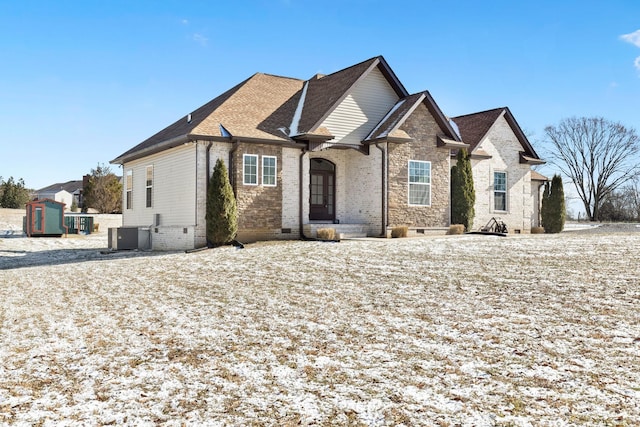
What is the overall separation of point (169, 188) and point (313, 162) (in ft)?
18.6

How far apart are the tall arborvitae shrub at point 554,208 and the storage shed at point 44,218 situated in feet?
88.0

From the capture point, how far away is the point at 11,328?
25.4 ft

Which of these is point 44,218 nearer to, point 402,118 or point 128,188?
point 128,188

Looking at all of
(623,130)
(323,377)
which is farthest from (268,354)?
(623,130)

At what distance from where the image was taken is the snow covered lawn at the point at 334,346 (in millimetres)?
4636

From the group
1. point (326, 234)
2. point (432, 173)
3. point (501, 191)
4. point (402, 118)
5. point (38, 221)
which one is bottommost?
point (326, 234)

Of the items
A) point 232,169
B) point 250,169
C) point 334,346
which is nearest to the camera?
point 334,346

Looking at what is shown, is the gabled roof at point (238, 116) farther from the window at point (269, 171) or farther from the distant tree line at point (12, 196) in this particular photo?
the distant tree line at point (12, 196)

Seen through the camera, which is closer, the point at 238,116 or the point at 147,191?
the point at 238,116

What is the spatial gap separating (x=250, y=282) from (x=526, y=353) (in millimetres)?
6322

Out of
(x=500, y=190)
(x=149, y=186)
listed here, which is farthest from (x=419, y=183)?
(x=149, y=186)

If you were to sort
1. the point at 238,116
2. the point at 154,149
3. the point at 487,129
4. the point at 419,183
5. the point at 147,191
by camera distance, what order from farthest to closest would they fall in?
the point at 487,129 → the point at 147,191 → the point at 154,149 → the point at 419,183 → the point at 238,116

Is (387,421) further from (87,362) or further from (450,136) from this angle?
(450,136)

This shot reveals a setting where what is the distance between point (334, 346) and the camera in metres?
6.43
